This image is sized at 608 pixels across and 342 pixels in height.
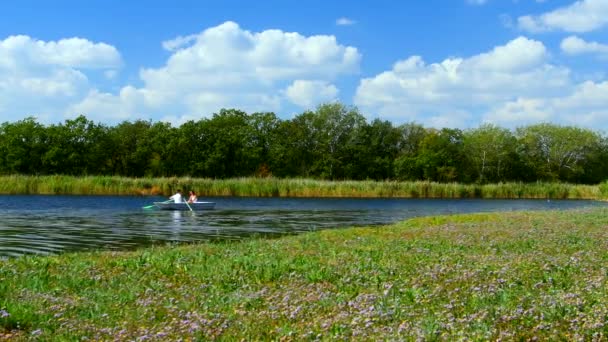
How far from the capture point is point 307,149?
112875mm

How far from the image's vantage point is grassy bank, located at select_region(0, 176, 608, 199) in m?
67.4

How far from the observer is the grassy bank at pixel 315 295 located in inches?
311

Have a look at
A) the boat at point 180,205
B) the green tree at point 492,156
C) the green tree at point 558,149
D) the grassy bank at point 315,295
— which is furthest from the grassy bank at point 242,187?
the grassy bank at point 315,295

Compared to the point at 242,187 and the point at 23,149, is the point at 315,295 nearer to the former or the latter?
the point at 242,187

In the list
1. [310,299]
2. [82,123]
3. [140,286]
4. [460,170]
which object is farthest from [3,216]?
[460,170]

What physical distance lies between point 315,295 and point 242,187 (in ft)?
201

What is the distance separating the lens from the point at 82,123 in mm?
101062

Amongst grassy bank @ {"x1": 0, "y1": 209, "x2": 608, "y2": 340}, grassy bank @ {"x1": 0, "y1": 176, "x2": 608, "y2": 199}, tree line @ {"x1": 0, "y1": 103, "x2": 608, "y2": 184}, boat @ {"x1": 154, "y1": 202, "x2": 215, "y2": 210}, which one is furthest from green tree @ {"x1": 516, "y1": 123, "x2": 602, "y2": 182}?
grassy bank @ {"x1": 0, "y1": 209, "x2": 608, "y2": 340}

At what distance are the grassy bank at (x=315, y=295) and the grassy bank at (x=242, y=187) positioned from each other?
174ft

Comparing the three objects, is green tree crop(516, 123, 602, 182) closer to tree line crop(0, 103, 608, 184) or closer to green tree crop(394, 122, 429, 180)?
tree line crop(0, 103, 608, 184)

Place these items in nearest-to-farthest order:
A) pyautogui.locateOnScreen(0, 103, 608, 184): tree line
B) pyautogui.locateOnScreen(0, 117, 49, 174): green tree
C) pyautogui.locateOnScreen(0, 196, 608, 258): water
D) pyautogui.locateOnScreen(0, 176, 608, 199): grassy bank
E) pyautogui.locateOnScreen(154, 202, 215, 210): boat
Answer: pyautogui.locateOnScreen(0, 196, 608, 258): water < pyautogui.locateOnScreen(154, 202, 215, 210): boat < pyautogui.locateOnScreen(0, 176, 608, 199): grassy bank < pyautogui.locateOnScreen(0, 117, 49, 174): green tree < pyautogui.locateOnScreen(0, 103, 608, 184): tree line

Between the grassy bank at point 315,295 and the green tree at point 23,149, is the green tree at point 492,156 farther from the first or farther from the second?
the grassy bank at point 315,295

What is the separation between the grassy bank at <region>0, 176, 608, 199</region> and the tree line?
24.8 metres

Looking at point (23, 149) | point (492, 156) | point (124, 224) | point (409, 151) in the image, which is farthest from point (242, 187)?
point (492, 156)
